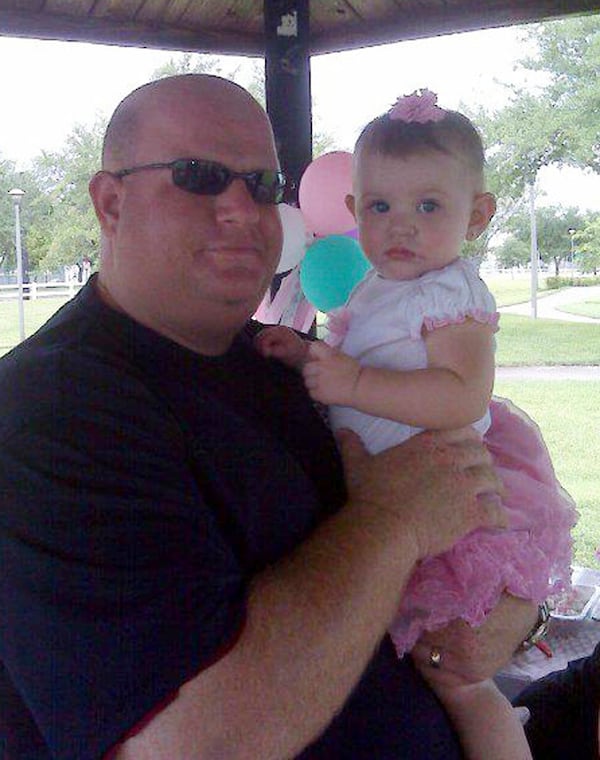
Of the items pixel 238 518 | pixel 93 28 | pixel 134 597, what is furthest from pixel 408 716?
pixel 93 28

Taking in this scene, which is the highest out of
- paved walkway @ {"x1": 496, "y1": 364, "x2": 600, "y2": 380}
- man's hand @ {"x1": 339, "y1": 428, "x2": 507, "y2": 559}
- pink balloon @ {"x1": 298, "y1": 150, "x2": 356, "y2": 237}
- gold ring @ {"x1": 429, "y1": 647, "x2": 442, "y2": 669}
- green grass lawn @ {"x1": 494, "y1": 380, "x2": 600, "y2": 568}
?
pink balloon @ {"x1": 298, "y1": 150, "x2": 356, "y2": 237}

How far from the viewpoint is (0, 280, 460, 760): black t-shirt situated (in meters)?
0.94

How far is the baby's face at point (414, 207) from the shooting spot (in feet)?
4.94

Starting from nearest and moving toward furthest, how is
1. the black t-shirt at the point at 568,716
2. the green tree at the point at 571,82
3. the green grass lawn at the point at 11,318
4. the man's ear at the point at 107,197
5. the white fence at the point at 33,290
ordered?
the man's ear at the point at 107,197
the black t-shirt at the point at 568,716
the white fence at the point at 33,290
the green grass lawn at the point at 11,318
the green tree at the point at 571,82

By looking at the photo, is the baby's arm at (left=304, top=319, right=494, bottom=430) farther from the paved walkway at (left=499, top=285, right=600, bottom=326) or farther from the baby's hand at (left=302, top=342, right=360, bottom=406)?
the paved walkway at (left=499, top=285, right=600, bottom=326)

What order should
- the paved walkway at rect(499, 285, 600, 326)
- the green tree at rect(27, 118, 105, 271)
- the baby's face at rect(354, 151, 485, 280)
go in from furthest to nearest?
the paved walkway at rect(499, 285, 600, 326) < the green tree at rect(27, 118, 105, 271) < the baby's face at rect(354, 151, 485, 280)

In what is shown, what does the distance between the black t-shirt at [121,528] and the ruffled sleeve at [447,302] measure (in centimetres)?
35

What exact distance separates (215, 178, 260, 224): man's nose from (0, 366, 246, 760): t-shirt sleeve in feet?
1.62

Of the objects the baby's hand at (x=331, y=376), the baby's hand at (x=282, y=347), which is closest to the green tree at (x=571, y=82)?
the baby's hand at (x=282, y=347)

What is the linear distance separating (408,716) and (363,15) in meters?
2.50

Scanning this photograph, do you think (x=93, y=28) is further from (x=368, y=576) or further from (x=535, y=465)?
(x=368, y=576)

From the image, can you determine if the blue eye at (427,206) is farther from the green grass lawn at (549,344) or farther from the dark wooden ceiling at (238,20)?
the green grass lawn at (549,344)

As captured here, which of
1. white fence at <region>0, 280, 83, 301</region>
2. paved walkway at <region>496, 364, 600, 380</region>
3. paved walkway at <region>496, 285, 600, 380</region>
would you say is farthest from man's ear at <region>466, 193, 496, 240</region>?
paved walkway at <region>496, 364, 600, 380</region>

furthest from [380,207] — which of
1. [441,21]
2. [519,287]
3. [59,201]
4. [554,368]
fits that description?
[554,368]
